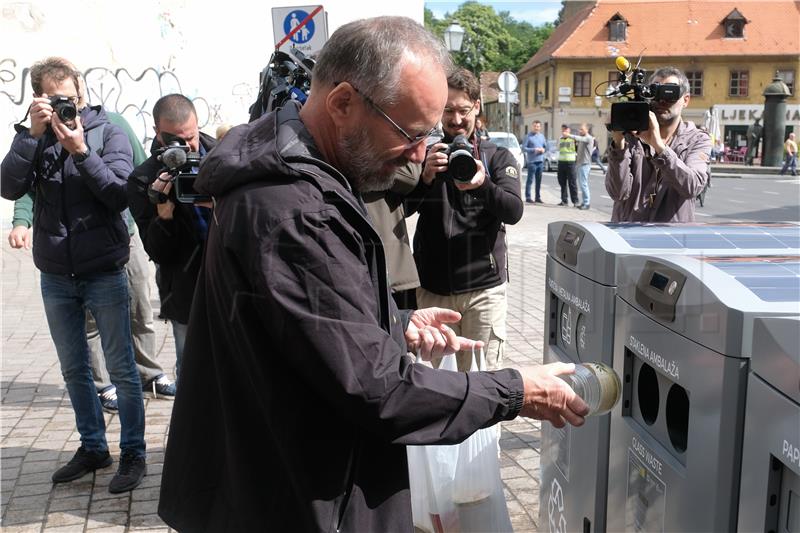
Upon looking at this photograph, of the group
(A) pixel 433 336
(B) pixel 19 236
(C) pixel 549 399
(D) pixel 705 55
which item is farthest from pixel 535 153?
(D) pixel 705 55

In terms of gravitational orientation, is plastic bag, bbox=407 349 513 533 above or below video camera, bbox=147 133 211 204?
below

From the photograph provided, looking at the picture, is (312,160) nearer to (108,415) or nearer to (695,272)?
(695,272)

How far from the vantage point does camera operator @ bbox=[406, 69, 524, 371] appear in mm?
3748

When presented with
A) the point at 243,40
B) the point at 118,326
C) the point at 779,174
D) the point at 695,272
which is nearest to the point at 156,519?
the point at 118,326

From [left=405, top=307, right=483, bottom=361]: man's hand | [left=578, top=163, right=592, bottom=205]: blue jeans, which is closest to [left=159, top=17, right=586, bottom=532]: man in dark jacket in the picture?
[left=405, top=307, right=483, bottom=361]: man's hand

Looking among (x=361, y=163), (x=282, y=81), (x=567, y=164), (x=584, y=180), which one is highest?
(x=282, y=81)

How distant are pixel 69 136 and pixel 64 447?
1818 millimetres

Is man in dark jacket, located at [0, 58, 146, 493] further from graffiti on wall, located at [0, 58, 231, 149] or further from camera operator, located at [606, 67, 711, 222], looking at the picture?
graffiti on wall, located at [0, 58, 231, 149]

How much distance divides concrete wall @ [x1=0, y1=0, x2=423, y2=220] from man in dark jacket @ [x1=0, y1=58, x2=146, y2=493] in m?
8.64

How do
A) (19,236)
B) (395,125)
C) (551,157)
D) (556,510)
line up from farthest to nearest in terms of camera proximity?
1. (551,157)
2. (19,236)
3. (556,510)
4. (395,125)

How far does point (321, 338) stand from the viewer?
4.85 feet

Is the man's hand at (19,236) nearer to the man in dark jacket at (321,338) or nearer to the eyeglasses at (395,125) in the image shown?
the man in dark jacket at (321,338)

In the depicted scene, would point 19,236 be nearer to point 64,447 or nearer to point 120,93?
point 64,447

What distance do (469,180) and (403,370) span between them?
2.12 meters
